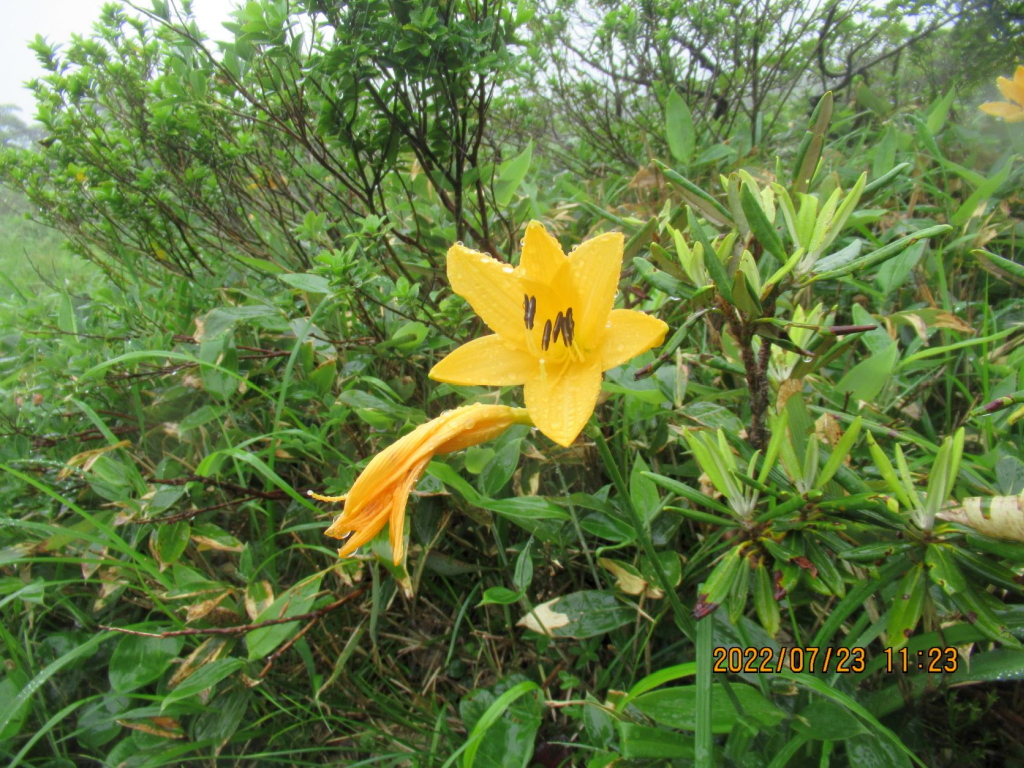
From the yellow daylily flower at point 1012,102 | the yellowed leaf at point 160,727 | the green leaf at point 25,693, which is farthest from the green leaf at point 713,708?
the yellow daylily flower at point 1012,102

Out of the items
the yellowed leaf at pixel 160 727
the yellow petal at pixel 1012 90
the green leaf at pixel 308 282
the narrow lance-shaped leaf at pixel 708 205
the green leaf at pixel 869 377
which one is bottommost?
the yellowed leaf at pixel 160 727

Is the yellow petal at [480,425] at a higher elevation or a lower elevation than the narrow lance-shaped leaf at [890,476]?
higher

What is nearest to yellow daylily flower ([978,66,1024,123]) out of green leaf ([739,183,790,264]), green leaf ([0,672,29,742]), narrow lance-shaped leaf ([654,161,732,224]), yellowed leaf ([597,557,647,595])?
narrow lance-shaped leaf ([654,161,732,224])

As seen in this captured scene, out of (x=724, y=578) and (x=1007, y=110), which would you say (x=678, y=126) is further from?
(x=724, y=578)

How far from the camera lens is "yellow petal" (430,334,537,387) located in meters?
0.96

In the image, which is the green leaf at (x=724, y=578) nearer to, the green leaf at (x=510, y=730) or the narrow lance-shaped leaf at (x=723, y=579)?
the narrow lance-shaped leaf at (x=723, y=579)

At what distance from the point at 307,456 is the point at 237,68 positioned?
1150mm

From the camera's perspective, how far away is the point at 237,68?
167cm

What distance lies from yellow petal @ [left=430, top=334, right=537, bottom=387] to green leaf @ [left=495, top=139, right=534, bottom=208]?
3.18ft

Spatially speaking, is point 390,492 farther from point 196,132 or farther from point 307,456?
point 196,132

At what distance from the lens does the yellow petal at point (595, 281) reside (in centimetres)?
89

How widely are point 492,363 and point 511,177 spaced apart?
103 centimetres

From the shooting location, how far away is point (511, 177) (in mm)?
1814
